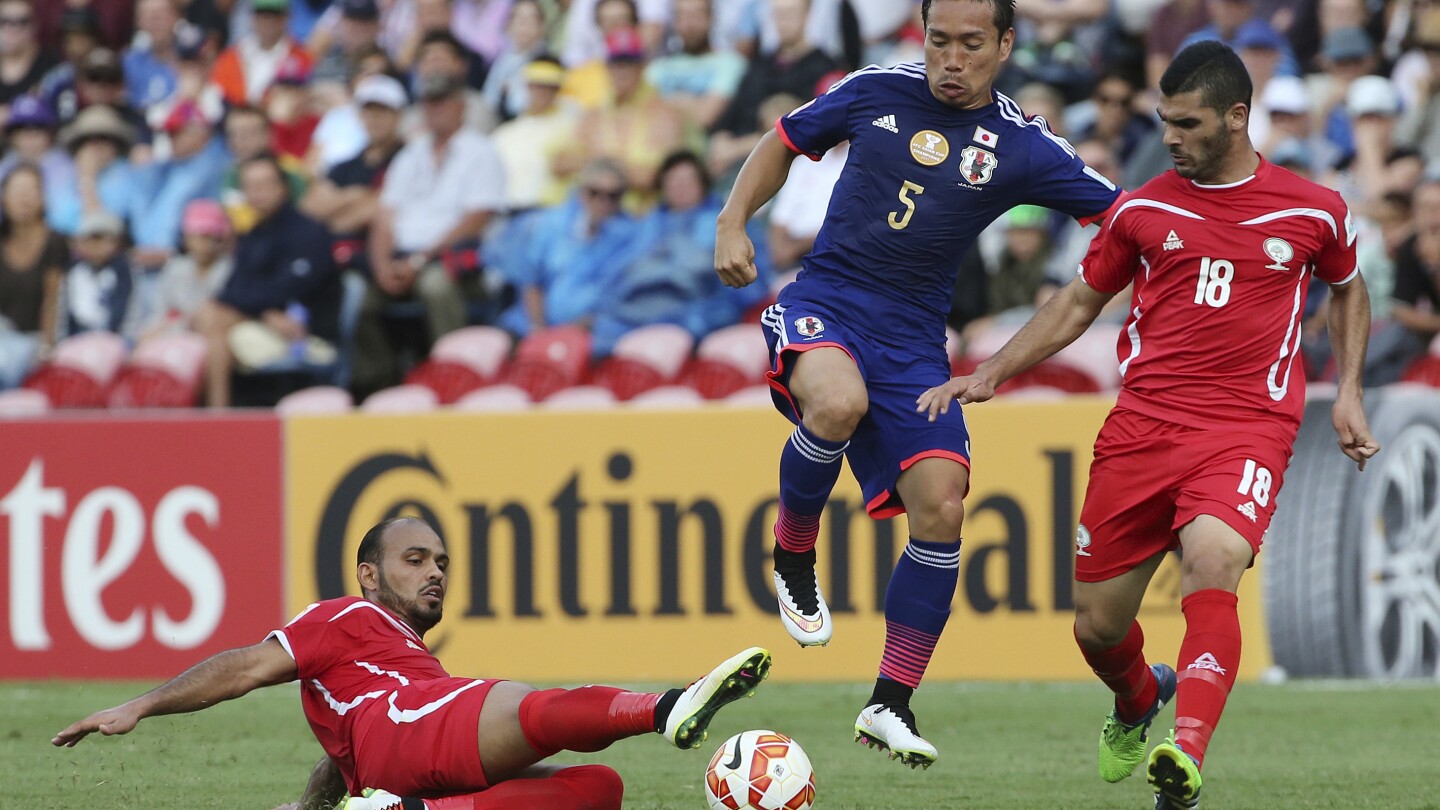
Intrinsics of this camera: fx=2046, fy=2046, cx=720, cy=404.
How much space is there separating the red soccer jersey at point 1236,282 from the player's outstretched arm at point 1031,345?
27 cm

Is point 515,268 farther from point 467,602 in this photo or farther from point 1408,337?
point 1408,337

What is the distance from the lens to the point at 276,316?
1334 cm

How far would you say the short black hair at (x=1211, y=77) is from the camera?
6223 mm

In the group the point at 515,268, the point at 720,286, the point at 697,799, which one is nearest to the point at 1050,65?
the point at 720,286

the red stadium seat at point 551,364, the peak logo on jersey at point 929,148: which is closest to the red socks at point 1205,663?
the peak logo on jersey at point 929,148

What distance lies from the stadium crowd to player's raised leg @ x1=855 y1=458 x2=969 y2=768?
496cm

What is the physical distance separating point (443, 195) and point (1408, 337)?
6.31 m

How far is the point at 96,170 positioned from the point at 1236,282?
11712 mm

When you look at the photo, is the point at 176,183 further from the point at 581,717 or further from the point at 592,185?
the point at 581,717

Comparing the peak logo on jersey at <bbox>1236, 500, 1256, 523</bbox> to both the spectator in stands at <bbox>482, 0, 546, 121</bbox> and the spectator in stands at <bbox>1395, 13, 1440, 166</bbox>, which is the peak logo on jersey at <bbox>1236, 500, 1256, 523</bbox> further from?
the spectator in stands at <bbox>482, 0, 546, 121</bbox>

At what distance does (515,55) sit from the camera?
15516mm

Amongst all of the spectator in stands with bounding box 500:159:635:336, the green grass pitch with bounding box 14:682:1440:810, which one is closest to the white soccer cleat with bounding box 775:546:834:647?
the green grass pitch with bounding box 14:682:1440:810

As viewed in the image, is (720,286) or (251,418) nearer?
(251,418)

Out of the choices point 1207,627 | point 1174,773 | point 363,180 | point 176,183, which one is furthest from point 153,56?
point 1174,773
